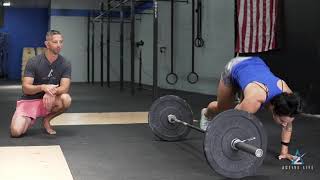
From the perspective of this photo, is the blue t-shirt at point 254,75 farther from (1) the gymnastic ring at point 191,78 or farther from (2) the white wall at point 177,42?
(1) the gymnastic ring at point 191,78

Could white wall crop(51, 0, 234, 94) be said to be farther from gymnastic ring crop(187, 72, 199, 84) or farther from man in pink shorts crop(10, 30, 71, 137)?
man in pink shorts crop(10, 30, 71, 137)

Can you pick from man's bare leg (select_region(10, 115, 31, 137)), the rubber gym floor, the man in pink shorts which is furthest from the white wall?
man's bare leg (select_region(10, 115, 31, 137))

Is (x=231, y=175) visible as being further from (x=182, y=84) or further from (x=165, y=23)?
(x=165, y=23)

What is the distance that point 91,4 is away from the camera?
52.3ft

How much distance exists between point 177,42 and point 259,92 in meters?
8.64

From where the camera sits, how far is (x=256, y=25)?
7.14 metres

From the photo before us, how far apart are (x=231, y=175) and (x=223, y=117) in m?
0.31

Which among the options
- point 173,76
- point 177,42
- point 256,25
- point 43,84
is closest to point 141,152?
point 43,84

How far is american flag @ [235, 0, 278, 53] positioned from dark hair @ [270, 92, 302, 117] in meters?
4.32

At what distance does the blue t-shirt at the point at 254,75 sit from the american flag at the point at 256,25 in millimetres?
3953

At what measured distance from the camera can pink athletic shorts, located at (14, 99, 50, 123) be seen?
160 inches

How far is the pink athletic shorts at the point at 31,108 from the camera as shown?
4074 mm

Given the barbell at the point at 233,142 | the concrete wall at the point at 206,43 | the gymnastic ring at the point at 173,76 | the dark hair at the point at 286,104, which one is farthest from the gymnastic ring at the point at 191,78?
the barbell at the point at 233,142

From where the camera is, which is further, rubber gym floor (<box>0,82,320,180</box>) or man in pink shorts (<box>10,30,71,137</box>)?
man in pink shorts (<box>10,30,71,137</box>)
